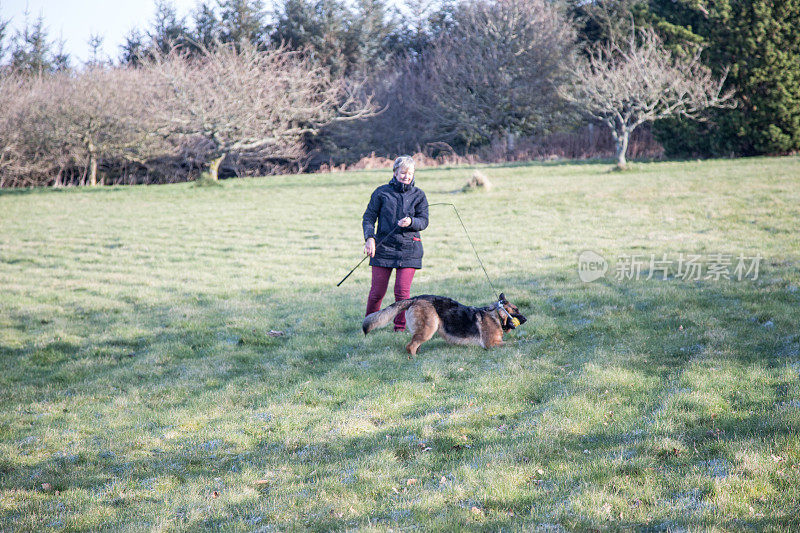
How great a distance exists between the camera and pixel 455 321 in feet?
22.8

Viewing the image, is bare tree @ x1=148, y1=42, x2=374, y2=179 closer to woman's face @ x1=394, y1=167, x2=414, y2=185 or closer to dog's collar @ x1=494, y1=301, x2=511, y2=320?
woman's face @ x1=394, y1=167, x2=414, y2=185

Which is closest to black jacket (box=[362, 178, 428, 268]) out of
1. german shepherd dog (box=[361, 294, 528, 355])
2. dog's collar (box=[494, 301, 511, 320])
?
german shepherd dog (box=[361, 294, 528, 355])

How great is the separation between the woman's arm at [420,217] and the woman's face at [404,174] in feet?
1.16

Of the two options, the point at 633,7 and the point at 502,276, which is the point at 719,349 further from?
the point at 633,7

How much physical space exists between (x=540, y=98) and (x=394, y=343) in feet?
105

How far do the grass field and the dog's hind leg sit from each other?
0.20 meters

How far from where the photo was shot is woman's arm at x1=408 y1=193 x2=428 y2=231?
279 inches

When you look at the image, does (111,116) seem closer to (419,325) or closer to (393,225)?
(393,225)

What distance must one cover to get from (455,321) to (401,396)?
1.54 metres

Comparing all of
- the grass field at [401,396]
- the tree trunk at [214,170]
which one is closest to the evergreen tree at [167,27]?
the tree trunk at [214,170]

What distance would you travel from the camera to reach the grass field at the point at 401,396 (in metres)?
3.80

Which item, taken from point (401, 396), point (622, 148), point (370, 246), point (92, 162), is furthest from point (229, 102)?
point (401, 396)

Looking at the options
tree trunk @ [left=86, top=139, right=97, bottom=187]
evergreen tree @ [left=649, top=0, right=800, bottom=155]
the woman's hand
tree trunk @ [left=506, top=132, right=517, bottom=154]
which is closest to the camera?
the woman's hand

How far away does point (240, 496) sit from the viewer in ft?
13.1
